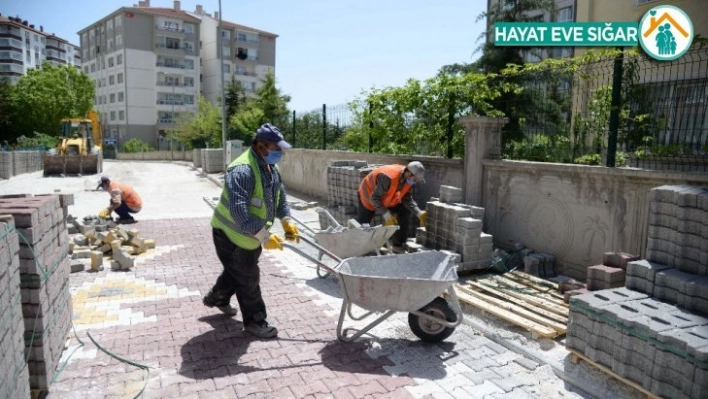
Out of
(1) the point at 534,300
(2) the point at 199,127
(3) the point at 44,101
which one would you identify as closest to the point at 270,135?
(1) the point at 534,300

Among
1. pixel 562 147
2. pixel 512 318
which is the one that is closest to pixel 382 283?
pixel 512 318

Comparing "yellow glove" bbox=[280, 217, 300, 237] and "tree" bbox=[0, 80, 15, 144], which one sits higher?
"tree" bbox=[0, 80, 15, 144]

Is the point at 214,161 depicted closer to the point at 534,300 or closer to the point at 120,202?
the point at 120,202

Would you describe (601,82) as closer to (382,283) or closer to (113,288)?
(382,283)

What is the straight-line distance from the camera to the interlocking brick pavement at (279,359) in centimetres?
381

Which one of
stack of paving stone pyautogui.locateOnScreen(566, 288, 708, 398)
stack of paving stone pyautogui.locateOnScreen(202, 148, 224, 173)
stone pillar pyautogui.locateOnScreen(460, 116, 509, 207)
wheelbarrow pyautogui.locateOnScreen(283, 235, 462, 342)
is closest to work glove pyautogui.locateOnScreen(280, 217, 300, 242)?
wheelbarrow pyautogui.locateOnScreen(283, 235, 462, 342)

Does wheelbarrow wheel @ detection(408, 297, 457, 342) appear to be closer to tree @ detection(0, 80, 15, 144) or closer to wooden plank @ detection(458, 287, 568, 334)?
wooden plank @ detection(458, 287, 568, 334)

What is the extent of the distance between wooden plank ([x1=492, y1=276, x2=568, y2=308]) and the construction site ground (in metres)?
0.77

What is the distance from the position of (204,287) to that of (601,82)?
6324 millimetres

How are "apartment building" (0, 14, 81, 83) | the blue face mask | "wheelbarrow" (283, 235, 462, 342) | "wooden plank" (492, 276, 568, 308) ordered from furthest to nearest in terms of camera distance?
1. "apartment building" (0, 14, 81, 83)
2. "wooden plank" (492, 276, 568, 308)
3. the blue face mask
4. "wheelbarrow" (283, 235, 462, 342)

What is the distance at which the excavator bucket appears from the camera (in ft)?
79.4

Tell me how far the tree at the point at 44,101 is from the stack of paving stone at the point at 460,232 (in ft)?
176

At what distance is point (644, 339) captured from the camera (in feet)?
11.3

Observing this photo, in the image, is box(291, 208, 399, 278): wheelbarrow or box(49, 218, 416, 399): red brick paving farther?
box(291, 208, 399, 278): wheelbarrow
